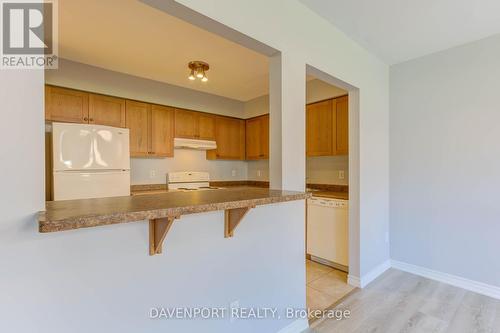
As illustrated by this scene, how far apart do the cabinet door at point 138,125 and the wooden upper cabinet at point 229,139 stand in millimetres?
1240

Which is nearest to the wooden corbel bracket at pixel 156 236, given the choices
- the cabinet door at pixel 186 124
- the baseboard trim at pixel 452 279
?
the cabinet door at pixel 186 124

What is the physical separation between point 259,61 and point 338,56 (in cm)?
99

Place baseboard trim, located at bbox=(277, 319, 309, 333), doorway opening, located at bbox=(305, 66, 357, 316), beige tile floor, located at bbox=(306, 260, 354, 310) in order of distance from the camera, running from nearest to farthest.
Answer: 1. baseboard trim, located at bbox=(277, 319, 309, 333)
2. beige tile floor, located at bbox=(306, 260, 354, 310)
3. doorway opening, located at bbox=(305, 66, 357, 316)

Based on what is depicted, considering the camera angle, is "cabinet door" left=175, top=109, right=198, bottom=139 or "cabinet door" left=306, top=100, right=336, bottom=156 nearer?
"cabinet door" left=306, top=100, right=336, bottom=156

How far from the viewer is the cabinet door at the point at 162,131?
367cm

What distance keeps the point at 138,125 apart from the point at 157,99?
1.73 ft

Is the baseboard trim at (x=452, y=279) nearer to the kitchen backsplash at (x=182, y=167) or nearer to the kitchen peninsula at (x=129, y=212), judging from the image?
the kitchen peninsula at (x=129, y=212)

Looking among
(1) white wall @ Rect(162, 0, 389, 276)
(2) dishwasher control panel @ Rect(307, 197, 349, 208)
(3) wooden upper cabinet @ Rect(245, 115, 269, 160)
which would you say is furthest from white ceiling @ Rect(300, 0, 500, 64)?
(3) wooden upper cabinet @ Rect(245, 115, 269, 160)

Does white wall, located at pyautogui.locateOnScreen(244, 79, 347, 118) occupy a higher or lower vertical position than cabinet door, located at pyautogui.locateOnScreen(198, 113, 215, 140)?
higher

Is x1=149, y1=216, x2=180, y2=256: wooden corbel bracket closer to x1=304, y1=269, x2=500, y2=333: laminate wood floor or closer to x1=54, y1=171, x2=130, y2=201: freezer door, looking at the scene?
x1=304, y1=269, x2=500, y2=333: laminate wood floor

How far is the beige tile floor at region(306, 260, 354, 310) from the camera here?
243 cm

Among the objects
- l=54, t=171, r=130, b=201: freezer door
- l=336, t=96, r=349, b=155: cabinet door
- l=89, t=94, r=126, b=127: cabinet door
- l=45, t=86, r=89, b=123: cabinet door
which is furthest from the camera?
l=336, t=96, r=349, b=155: cabinet door

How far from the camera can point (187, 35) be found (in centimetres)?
237

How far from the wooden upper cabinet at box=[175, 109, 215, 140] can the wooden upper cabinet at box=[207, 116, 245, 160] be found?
0.52ft
